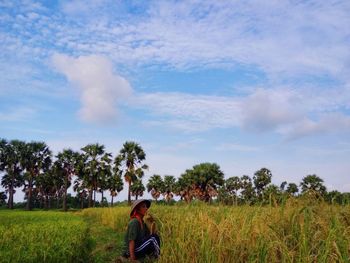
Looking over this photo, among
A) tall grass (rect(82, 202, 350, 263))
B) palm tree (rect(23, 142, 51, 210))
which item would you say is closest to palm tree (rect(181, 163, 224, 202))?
palm tree (rect(23, 142, 51, 210))

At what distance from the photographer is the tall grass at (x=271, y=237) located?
4492 millimetres

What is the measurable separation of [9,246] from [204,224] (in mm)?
4097

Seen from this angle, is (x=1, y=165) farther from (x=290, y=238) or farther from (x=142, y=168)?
(x=290, y=238)

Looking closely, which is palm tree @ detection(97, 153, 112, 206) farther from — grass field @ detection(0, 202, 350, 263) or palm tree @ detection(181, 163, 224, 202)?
grass field @ detection(0, 202, 350, 263)

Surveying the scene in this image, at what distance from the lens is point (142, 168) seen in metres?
64.2

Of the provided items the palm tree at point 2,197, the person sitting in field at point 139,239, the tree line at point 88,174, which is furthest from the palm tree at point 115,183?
the person sitting in field at point 139,239

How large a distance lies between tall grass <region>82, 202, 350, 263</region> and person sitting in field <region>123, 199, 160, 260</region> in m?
1.27

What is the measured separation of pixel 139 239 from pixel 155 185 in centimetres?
7462

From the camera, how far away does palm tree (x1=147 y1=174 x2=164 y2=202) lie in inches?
3223

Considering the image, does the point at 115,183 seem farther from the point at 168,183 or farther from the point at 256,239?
the point at 256,239

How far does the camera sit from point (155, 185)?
271ft

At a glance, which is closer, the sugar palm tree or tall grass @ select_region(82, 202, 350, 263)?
tall grass @ select_region(82, 202, 350, 263)

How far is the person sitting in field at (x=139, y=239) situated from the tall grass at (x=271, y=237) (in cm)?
127

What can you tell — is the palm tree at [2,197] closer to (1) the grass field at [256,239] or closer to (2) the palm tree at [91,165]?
(2) the palm tree at [91,165]
